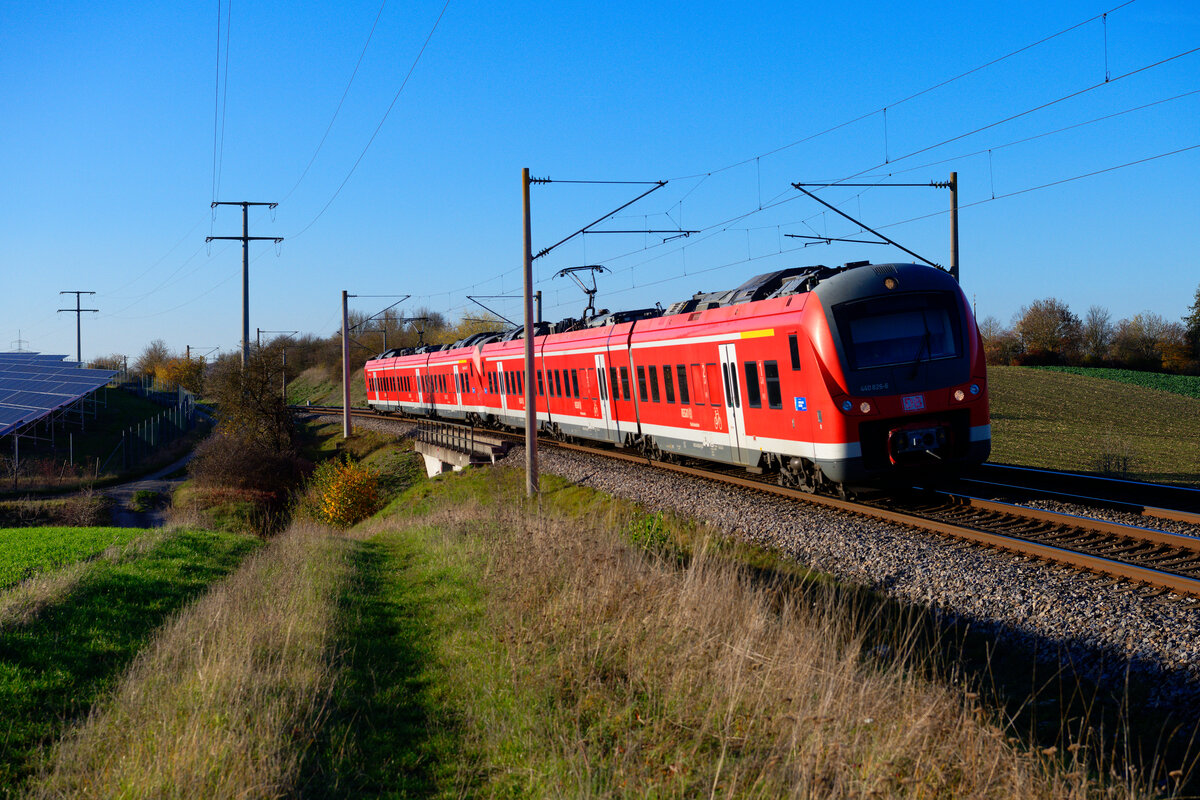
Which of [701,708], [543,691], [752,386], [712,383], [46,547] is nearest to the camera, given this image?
[701,708]

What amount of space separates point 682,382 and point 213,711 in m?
13.7

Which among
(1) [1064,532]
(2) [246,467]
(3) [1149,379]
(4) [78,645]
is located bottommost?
(2) [246,467]

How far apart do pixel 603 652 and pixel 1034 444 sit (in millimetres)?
24443

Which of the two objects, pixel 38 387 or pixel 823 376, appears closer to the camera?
pixel 823 376

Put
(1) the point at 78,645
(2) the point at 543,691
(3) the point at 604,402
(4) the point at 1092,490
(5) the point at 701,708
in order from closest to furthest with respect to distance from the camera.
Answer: (5) the point at 701,708, (2) the point at 543,691, (1) the point at 78,645, (4) the point at 1092,490, (3) the point at 604,402

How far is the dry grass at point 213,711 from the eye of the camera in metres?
5.14

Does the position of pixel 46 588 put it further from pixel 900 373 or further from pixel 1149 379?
pixel 1149 379

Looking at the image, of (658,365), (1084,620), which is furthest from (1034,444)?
(1084,620)

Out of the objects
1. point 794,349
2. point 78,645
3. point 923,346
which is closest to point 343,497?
point 794,349

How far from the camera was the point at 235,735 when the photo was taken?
562 centimetres

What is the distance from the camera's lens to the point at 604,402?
2417cm

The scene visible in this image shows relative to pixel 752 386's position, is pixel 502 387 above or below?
above

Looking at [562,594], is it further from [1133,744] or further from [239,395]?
[239,395]

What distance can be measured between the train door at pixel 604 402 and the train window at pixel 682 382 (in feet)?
15.5
